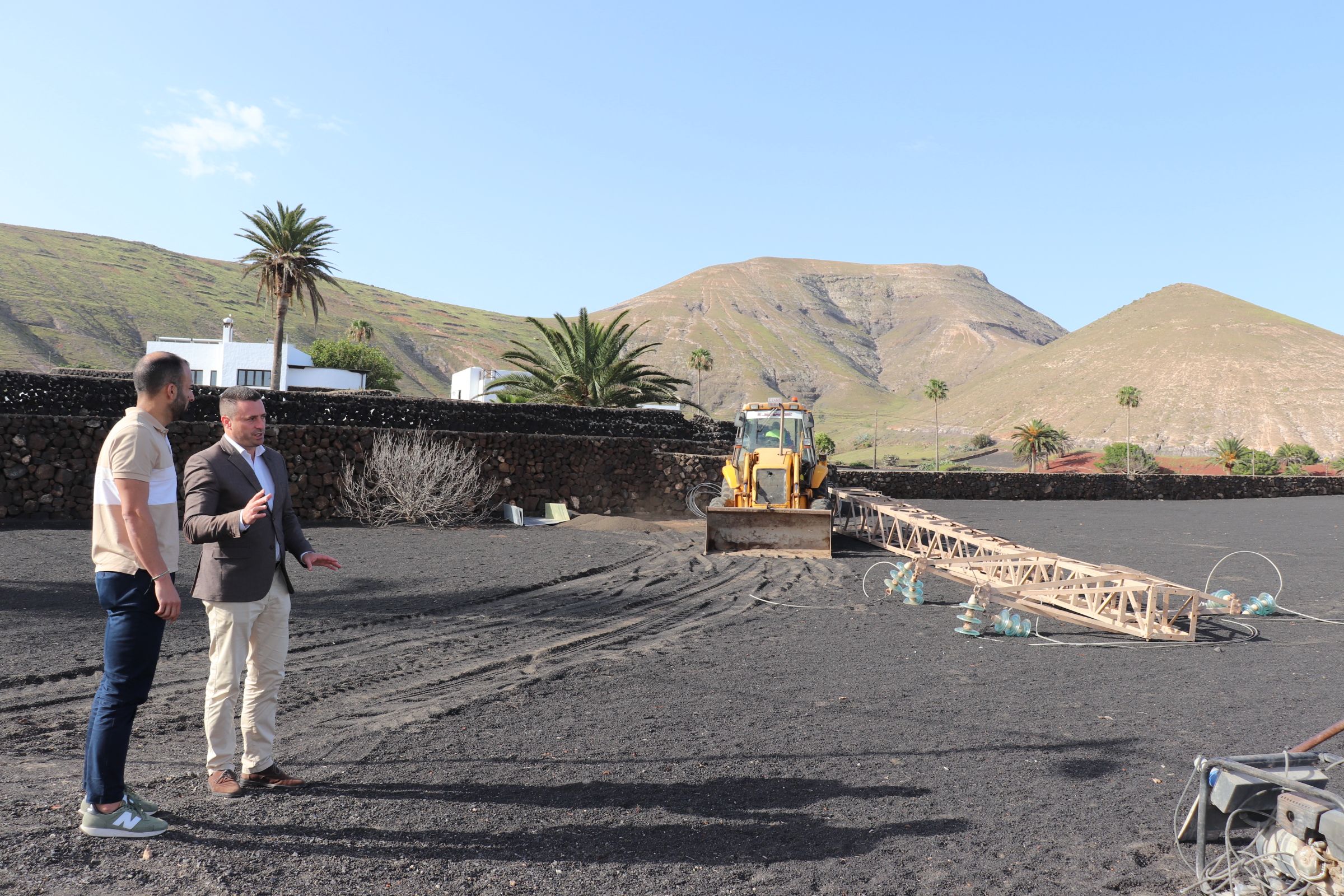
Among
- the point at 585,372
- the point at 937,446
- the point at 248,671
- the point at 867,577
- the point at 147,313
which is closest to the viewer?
the point at 248,671

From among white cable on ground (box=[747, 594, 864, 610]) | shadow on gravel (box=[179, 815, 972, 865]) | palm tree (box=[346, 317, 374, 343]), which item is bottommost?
shadow on gravel (box=[179, 815, 972, 865])

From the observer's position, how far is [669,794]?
4445mm

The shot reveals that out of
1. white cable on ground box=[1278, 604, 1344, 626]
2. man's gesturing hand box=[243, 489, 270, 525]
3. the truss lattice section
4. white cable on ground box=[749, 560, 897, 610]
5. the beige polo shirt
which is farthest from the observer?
white cable on ground box=[749, 560, 897, 610]

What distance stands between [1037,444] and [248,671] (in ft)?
244

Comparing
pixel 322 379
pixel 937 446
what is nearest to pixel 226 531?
pixel 322 379

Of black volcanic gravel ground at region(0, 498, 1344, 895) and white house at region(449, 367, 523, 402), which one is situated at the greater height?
white house at region(449, 367, 523, 402)

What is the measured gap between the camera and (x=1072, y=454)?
78.9 m

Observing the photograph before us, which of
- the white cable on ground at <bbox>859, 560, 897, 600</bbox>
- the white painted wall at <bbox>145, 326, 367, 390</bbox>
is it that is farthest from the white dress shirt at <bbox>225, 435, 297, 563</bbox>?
the white painted wall at <bbox>145, 326, 367, 390</bbox>

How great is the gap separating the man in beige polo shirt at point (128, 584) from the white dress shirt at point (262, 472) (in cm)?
46

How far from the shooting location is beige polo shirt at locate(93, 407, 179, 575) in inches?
138

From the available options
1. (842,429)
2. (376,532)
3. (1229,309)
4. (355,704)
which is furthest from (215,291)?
(1229,309)

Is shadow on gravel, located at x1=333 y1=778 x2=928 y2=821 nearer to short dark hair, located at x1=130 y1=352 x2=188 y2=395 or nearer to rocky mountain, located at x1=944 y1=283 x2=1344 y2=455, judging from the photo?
short dark hair, located at x1=130 y1=352 x2=188 y2=395

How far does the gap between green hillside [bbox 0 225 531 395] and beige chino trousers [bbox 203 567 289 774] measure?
230 ft

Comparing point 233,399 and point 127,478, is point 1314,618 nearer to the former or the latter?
point 233,399
